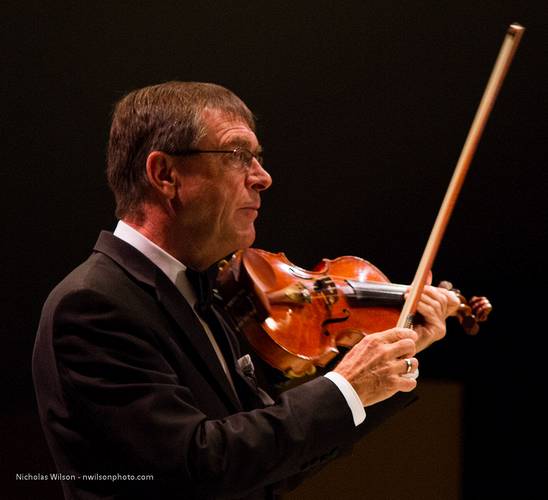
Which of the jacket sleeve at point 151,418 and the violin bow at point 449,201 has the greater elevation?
the violin bow at point 449,201

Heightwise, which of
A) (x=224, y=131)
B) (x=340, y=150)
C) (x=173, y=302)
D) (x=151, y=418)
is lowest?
(x=151, y=418)

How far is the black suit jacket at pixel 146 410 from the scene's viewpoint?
4.44 feet

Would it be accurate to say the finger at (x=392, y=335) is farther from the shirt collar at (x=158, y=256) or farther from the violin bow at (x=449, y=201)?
the shirt collar at (x=158, y=256)

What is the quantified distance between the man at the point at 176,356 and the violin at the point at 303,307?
0.08 meters

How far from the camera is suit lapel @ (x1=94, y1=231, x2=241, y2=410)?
5.09 feet

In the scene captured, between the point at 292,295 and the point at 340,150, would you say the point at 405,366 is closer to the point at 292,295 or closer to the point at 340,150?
the point at 292,295

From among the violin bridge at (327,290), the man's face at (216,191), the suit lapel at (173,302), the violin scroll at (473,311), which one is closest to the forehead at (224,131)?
the man's face at (216,191)

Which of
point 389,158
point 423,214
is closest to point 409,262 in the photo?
point 423,214

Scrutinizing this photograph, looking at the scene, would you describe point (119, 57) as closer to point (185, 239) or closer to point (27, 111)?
point (27, 111)

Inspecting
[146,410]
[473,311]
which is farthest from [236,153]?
[473,311]

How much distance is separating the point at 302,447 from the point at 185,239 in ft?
1.70

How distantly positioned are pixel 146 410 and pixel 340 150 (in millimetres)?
1648

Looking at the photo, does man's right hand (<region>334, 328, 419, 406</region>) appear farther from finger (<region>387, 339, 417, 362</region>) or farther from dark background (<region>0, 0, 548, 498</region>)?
dark background (<region>0, 0, 548, 498</region>)

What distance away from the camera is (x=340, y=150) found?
281 cm
